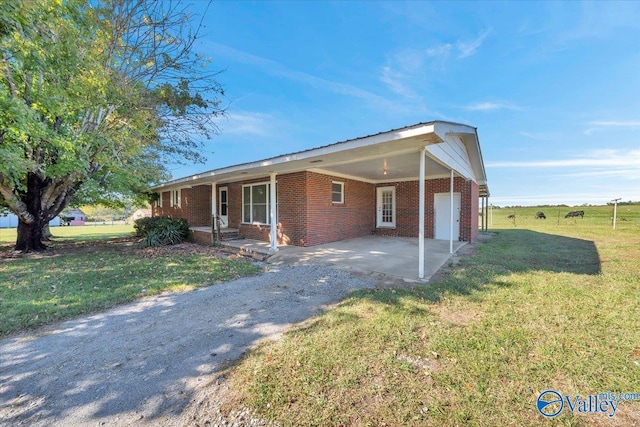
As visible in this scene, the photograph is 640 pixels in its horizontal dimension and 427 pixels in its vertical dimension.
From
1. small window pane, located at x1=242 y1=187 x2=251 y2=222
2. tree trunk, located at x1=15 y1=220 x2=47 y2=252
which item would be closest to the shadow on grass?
small window pane, located at x1=242 y1=187 x2=251 y2=222

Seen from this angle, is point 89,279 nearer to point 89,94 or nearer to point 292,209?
point 89,94

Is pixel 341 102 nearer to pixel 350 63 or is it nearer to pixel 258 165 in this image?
pixel 350 63

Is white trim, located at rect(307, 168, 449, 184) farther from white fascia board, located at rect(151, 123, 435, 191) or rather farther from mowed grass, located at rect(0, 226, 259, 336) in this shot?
mowed grass, located at rect(0, 226, 259, 336)

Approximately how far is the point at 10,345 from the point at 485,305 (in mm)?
6294

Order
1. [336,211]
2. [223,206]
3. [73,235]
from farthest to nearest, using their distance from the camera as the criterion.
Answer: [73,235] < [223,206] < [336,211]

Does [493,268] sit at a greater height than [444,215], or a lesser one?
lesser

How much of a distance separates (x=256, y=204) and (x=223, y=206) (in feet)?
11.1

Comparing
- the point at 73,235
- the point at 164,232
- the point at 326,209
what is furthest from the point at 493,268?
the point at 73,235

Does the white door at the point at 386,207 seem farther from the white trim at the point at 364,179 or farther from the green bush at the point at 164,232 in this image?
the green bush at the point at 164,232

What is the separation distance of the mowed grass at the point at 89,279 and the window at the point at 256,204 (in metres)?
2.46

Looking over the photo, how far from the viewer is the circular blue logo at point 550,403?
1954 mm

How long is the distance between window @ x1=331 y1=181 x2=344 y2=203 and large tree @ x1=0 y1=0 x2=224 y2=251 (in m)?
4.63

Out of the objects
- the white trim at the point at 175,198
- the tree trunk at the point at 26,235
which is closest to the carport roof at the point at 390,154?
the white trim at the point at 175,198

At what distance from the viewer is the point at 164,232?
11406 mm
